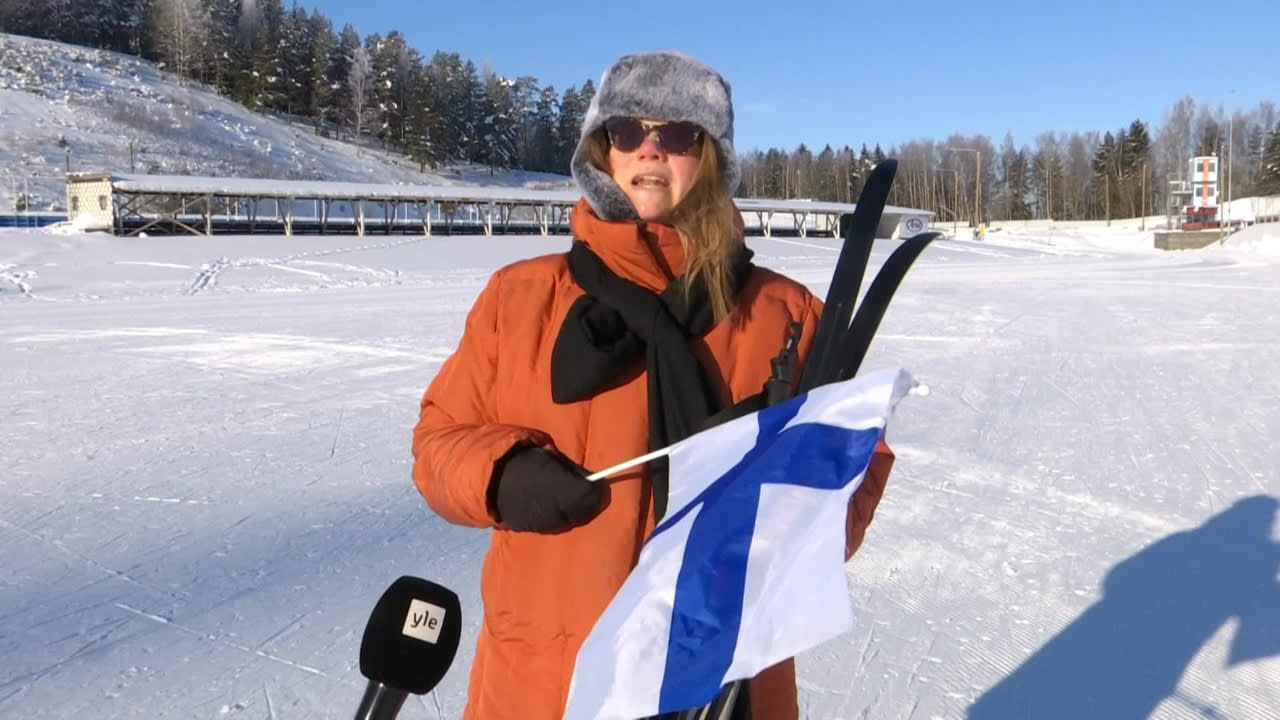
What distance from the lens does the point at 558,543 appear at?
1.59 metres

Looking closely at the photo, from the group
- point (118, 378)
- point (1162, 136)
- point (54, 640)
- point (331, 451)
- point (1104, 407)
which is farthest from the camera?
point (1162, 136)

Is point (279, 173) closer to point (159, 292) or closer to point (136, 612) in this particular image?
point (159, 292)

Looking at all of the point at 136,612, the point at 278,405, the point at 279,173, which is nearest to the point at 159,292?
the point at 278,405

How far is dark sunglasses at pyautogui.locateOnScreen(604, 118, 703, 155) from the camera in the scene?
1.78 metres

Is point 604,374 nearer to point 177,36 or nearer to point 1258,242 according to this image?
point 1258,242

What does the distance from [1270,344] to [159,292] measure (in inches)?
790

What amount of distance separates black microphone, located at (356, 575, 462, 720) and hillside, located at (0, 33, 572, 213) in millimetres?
56167

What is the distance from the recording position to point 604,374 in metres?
1.52

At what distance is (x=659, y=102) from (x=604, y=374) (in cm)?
55

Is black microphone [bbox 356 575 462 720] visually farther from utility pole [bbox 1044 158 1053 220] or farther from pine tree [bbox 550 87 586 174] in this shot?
utility pole [bbox 1044 158 1053 220]

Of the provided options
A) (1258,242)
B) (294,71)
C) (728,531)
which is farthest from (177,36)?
(728,531)

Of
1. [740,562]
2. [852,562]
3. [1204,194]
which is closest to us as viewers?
[740,562]

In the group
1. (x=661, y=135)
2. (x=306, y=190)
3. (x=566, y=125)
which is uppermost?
(x=566, y=125)

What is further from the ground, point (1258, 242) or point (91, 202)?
point (91, 202)
